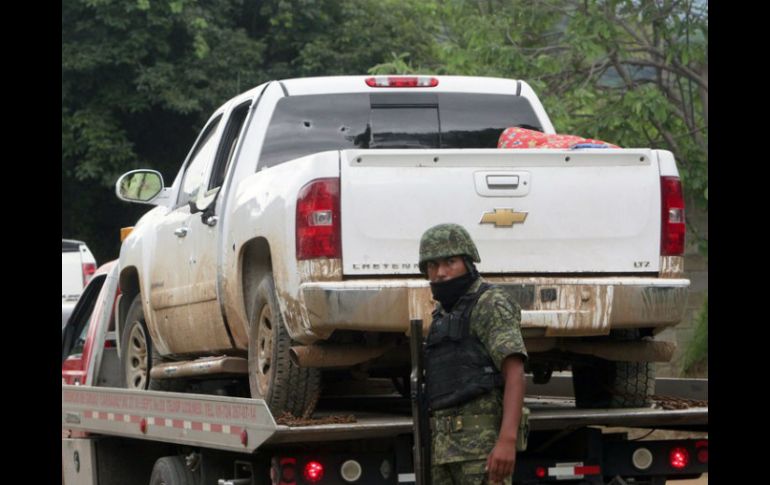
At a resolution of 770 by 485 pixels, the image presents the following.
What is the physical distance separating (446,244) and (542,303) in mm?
1234

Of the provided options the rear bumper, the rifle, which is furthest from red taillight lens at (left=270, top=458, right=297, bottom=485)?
the rifle

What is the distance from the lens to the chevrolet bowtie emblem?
23.5 feet

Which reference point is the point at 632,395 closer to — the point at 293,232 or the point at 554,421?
the point at 554,421

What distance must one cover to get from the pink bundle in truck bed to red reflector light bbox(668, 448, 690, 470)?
5.24 feet

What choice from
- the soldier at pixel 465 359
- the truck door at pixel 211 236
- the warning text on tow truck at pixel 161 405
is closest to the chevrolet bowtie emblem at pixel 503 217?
the soldier at pixel 465 359

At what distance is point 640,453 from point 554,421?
29.5 inches

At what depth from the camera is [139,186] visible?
972cm

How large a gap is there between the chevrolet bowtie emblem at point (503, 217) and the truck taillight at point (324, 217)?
67 cm

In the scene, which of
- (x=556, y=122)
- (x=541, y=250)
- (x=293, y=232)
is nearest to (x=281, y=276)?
(x=293, y=232)

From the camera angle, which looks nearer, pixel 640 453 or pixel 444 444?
pixel 444 444

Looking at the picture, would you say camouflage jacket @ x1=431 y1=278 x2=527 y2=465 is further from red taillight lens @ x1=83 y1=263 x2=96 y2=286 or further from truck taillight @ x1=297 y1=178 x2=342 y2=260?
red taillight lens @ x1=83 y1=263 x2=96 y2=286

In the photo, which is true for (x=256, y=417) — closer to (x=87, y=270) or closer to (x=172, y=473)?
(x=172, y=473)

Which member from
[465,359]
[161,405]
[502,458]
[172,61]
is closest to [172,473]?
[161,405]
